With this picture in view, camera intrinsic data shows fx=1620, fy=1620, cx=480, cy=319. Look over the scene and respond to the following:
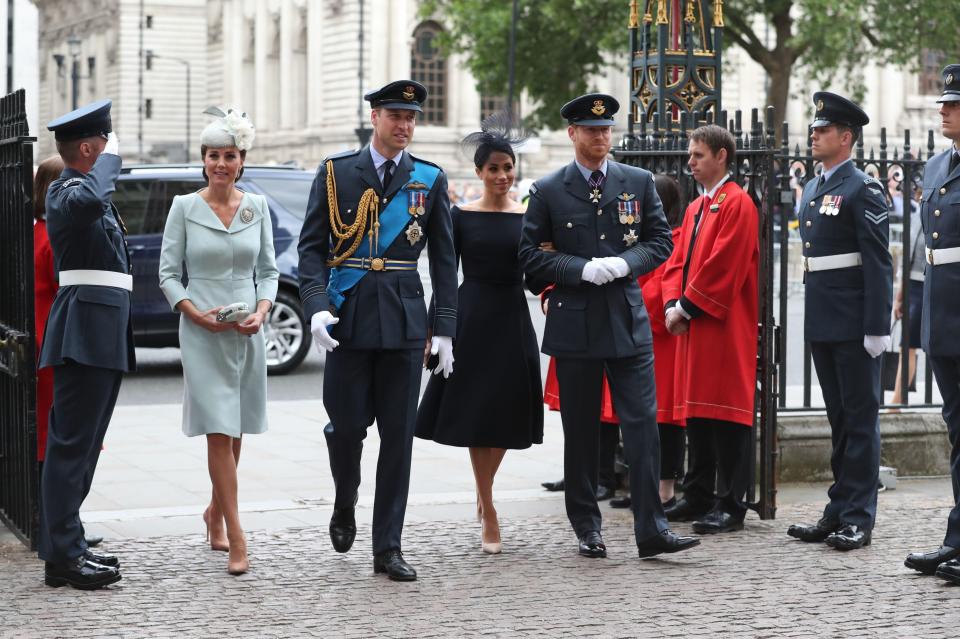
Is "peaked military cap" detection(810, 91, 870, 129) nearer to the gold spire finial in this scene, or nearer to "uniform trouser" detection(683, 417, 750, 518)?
"uniform trouser" detection(683, 417, 750, 518)

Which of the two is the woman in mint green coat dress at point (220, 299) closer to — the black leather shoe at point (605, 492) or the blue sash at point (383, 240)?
the blue sash at point (383, 240)

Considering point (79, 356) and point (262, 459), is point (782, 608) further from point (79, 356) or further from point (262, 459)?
point (262, 459)

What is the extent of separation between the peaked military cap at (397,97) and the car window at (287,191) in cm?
754

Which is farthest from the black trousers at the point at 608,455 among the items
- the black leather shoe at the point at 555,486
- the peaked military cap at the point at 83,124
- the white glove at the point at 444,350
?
the peaked military cap at the point at 83,124

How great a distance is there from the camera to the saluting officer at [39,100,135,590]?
627 centimetres

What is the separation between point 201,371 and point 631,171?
2.01 m

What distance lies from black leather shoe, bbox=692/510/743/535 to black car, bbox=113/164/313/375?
6746mm

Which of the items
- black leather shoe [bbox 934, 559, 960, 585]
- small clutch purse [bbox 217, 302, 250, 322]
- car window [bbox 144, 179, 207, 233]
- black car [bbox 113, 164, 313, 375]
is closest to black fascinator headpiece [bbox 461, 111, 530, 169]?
small clutch purse [bbox 217, 302, 250, 322]

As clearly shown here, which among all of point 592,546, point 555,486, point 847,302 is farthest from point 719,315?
point 555,486

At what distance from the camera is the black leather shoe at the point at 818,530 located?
23.6ft

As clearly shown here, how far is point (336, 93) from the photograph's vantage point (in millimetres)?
65062

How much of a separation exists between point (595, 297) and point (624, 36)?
27136 millimetres

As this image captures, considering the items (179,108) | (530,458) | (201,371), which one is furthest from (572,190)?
Result: (179,108)

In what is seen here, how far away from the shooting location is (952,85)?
22.2 feet
